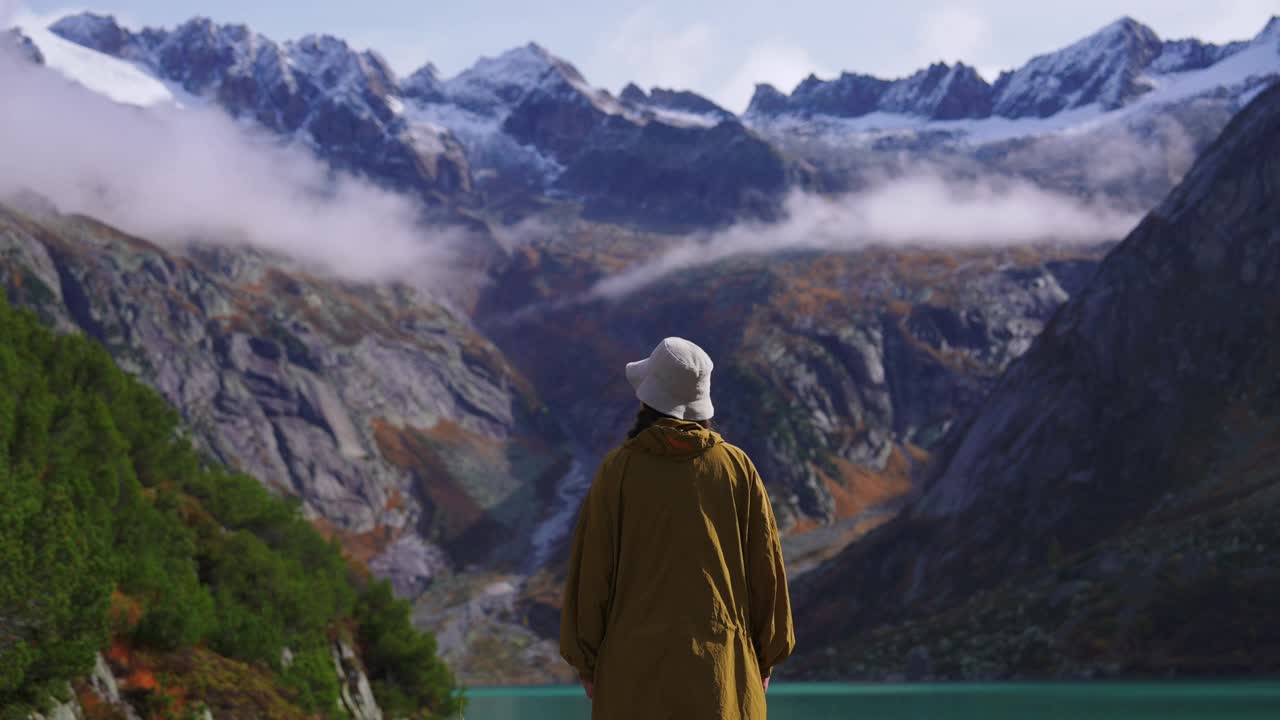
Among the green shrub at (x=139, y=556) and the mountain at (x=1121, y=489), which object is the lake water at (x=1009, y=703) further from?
the green shrub at (x=139, y=556)

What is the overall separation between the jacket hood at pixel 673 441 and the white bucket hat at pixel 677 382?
0.72 ft

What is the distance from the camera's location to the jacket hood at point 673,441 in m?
8.90

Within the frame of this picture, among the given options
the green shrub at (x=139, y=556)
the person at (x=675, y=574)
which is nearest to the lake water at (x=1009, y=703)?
the green shrub at (x=139, y=556)

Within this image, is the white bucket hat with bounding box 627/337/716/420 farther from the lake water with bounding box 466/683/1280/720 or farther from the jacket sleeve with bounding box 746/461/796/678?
the lake water with bounding box 466/683/1280/720

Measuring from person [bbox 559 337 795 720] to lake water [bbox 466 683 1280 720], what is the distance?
2080 inches

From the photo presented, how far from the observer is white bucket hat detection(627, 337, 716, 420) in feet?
29.9

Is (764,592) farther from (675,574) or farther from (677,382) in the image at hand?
(677,382)

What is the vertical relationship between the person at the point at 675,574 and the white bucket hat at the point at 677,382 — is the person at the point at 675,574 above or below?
below

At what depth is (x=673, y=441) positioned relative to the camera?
29.1ft

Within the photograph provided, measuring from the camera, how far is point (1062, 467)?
150500mm

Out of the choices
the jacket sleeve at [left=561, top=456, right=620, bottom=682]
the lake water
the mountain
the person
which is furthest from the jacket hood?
the mountain

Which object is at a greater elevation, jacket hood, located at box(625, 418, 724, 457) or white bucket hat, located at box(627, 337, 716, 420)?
white bucket hat, located at box(627, 337, 716, 420)

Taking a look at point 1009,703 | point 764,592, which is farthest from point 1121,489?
point 764,592

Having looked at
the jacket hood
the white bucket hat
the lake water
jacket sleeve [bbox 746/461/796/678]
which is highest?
the white bucket hat
